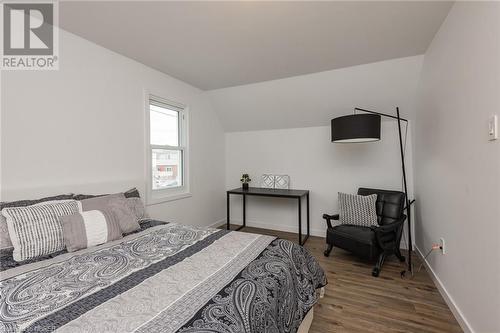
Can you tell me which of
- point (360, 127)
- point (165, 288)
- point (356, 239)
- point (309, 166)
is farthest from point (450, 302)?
point (309, 166)

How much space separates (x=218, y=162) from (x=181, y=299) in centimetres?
341

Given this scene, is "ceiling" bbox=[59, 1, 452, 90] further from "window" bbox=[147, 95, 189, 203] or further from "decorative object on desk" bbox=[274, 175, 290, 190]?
"decorative object on desk" bbox=[274, 175, 290, 190]

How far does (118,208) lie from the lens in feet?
6.53

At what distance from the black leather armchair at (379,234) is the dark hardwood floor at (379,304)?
0.63 ft

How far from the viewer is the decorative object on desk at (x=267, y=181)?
4156 mm

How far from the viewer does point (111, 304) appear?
98 centimetres

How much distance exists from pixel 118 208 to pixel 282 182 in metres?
2.70

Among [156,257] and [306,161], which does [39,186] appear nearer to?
[156,257]

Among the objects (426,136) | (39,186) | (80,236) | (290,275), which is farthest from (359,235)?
(39,186)

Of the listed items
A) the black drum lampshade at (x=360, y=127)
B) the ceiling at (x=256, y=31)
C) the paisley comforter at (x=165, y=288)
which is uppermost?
the ceiling at (x=256, y=31)

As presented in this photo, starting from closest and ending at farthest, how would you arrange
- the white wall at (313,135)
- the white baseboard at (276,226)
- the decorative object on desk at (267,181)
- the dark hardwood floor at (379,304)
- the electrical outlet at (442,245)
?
the dark hardwood floor at (379,304) → the electrical outlet at (442,245) → the white wall at (313,135) → the white baseboard at (276,226) → the decorative object on desk at (267,181)

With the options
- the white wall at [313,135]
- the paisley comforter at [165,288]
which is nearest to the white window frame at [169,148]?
the white wall at [313,135]

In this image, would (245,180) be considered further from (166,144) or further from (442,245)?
(442,245)

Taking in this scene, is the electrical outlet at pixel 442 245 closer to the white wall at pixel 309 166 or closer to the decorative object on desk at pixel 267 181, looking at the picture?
the white wall at pixel 309 166
